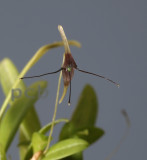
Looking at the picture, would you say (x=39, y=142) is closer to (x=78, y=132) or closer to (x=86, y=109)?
(x=78, y=132)

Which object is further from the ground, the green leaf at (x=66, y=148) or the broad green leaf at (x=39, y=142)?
the broad green leaf at (x=39, y=142)

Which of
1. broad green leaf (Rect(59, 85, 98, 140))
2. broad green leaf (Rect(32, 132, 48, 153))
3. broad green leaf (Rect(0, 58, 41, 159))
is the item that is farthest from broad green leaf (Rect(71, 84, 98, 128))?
broad green leaf (Rect(32, 132, 48, 153))

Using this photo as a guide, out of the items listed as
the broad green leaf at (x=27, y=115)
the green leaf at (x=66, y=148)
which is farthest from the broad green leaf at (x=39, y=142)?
the broad green leaf at (x=27, y=115)

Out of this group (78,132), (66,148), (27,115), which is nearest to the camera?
(66,148)

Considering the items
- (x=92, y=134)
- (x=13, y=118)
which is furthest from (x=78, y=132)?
(x=13, y=118)

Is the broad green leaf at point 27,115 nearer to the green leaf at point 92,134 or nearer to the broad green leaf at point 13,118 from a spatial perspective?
the broad green leaf at point 13,118

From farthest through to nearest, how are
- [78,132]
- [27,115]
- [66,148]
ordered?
[27,115] < [78,132] < [66,148]

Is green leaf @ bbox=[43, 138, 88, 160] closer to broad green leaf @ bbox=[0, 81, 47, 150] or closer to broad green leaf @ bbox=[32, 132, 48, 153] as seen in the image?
broad green leaf @ bbox=[32, 132, 48, 153]

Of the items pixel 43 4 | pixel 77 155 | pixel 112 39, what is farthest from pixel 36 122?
pixel 43 4
